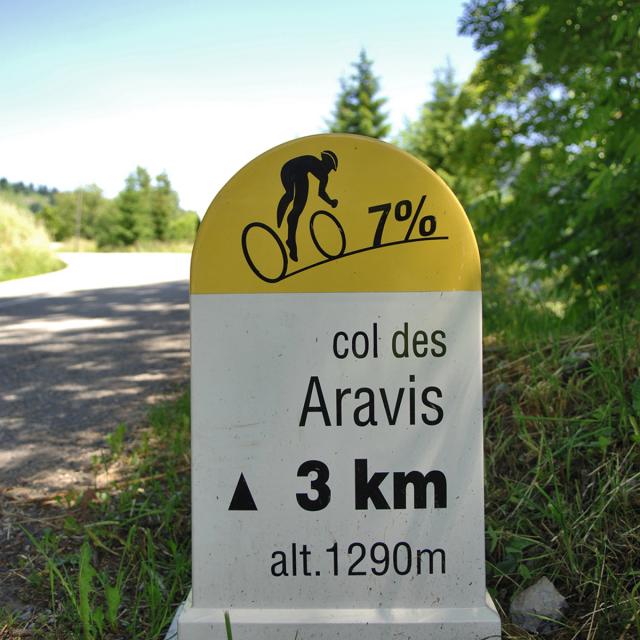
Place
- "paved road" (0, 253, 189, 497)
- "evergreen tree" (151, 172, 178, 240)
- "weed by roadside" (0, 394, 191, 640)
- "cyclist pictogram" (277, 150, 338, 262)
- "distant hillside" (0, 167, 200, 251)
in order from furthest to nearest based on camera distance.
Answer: "evergreen tree" (151, 172, 178, 240) → "distant hillside" (0, 167, 200, 251) → "paved road" (0, 253, 189, 497) → "weed by roadside" (0, 394, 191, 640) → "cyclist pictogram" (277, 150, 338, 262)

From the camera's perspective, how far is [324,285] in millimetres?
1874

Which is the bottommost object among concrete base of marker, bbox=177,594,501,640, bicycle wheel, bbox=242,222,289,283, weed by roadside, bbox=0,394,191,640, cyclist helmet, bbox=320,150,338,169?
weed by roadside, bbox=0,394,191,640

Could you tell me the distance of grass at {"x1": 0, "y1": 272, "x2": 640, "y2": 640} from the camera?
81.5 inches

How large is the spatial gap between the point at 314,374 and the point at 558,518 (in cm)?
105

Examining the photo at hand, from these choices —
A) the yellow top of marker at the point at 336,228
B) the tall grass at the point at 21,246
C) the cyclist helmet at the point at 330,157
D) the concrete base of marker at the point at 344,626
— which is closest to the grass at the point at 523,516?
the concrete base of marker at the point at 344,626

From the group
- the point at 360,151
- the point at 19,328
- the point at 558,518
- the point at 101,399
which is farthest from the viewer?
the point at 19,328

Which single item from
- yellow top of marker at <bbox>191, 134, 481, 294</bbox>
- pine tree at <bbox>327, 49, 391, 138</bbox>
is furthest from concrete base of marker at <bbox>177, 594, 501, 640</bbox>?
pine tree at <bbox>327, 49, 391, 138</bbox>

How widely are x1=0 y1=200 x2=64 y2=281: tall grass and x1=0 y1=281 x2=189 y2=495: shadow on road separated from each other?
8.34 m

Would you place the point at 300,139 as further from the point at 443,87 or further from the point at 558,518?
the point at 443,87

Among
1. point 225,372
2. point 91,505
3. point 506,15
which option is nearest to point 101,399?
point 91,505

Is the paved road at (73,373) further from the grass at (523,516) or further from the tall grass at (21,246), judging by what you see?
the tall grass at (21,246)

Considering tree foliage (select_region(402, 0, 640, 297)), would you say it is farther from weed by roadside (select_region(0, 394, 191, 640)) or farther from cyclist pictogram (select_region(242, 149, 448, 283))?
weed by roadside (select_region(0, 394, 191, 640))

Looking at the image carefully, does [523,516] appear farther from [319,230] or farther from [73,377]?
[73,377]

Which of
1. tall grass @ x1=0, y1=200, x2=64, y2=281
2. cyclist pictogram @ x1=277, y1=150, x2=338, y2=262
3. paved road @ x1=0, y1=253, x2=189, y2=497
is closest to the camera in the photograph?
cyclist pictogram @ x1=277, y1=150, x2=338, y2=262
